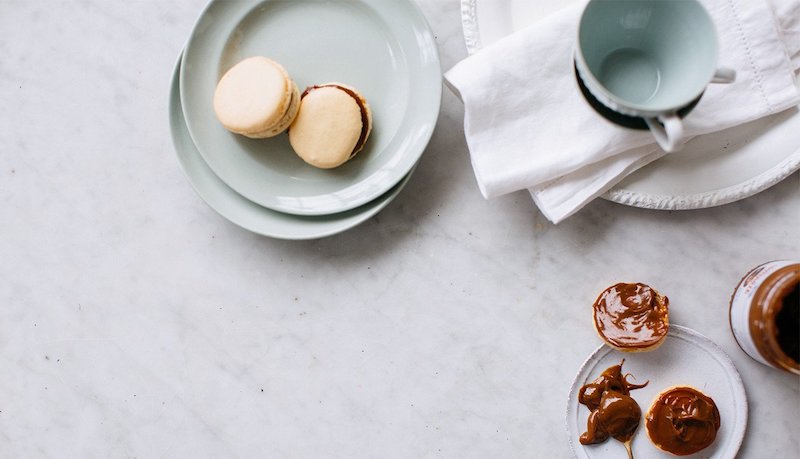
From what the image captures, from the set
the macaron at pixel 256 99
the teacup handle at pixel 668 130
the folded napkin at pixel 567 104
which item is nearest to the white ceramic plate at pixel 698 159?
the folded napkin at pixel 567 104

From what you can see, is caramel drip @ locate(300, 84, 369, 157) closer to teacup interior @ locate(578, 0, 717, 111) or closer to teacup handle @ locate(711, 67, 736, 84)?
teacup interior @ locate(578, 0, 717, 111)

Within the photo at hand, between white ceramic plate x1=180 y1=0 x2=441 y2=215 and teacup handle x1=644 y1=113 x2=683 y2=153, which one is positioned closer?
teacup handle x1=644 y1=113 x2=683 y2=153

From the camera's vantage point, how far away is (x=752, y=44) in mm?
857

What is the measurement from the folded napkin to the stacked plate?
0.08m

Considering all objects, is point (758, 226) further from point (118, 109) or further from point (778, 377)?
point (118, 109)

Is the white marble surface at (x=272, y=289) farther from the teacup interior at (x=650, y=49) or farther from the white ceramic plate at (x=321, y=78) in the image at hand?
the teacup interior at (x=650, y=49)

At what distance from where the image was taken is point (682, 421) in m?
0.94

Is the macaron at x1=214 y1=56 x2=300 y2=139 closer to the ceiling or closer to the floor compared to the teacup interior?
closer to the floor

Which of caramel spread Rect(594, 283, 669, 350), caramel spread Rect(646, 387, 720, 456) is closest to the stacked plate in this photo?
caramel spread Rect(594, 283, 669, 350)

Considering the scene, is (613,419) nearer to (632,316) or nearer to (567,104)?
(632,316)

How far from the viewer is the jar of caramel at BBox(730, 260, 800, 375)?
0.85 metres

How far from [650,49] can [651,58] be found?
11 mm

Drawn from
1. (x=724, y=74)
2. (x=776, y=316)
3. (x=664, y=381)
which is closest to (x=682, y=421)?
(x=664, y=381)

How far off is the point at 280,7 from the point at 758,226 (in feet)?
2.35
